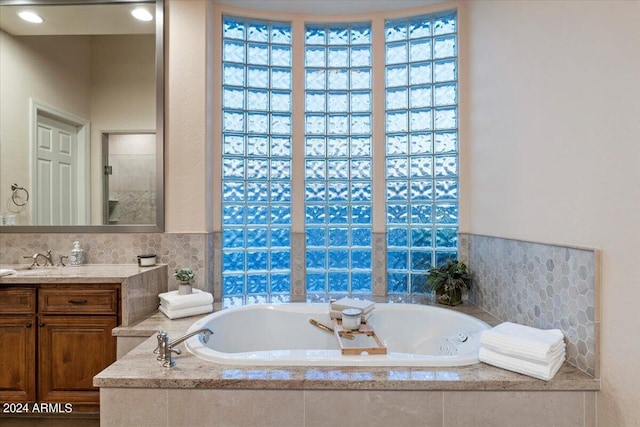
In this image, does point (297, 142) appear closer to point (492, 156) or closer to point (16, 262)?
point (492, 156)

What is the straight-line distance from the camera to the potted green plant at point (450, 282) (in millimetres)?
2537

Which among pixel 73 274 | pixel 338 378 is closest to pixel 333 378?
pixel 338 378

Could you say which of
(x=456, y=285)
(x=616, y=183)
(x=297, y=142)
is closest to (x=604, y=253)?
(x=616, y=183)

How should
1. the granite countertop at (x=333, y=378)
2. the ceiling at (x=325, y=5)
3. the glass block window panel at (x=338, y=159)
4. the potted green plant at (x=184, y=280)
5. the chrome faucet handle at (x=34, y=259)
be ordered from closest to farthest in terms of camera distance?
the granite countertop at (x=333, y=378), the potted green plant at (x=184, y=280), the chrome faucet handle at (x=34, y=259), the ceiling at (x=325, y=5), the glass block window panel at (x=338, y=159)

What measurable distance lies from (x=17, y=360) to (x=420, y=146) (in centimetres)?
297

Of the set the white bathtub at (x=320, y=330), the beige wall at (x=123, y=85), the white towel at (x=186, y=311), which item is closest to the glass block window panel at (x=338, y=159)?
the white bathtub at (x=320, y=330)

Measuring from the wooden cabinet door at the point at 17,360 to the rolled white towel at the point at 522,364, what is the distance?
243 cm

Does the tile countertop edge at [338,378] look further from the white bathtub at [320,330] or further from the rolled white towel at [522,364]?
the white bathtub at [320,330]

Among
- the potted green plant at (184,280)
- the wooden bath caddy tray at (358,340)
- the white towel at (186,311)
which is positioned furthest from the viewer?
the potted green plant at (184,280)

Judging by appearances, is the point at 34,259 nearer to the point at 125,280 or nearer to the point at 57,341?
the point at 57,341

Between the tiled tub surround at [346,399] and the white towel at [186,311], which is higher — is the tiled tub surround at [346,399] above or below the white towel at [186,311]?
below

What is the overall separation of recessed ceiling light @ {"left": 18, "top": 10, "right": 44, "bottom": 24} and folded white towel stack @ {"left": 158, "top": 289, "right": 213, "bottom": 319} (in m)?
2.22

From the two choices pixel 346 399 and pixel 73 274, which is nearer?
pixel 346 399

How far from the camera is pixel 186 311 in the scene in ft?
7.43
